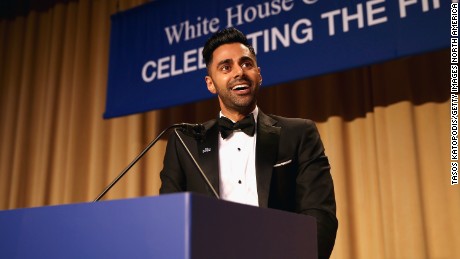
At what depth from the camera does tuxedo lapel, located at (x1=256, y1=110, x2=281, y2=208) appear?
144cm

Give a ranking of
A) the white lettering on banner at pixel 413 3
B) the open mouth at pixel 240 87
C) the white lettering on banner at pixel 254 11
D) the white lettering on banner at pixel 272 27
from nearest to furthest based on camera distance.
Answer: the open mouth at pixel 240 87 → the white lettering on banner at pixel 413 3 → the white lettering on banner at pixel 272 27 → the white lettering on banner at pixel 254 11

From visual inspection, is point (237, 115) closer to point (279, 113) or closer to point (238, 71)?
point (238, 71)

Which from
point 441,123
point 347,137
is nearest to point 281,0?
point 347,137

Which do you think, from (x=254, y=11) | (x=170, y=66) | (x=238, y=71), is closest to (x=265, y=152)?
(x=238, y=71)

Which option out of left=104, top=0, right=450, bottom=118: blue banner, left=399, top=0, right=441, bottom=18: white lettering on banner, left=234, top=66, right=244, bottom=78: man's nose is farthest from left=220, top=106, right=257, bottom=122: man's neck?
left=399, top=0, right=441, bottom=18: white lettering on banner

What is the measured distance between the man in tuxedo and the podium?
0.59 metres

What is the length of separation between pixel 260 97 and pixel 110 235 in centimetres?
191

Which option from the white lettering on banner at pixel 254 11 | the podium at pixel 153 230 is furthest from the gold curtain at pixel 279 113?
the podium at pixel 153 230

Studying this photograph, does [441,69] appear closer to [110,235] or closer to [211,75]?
[211,75]

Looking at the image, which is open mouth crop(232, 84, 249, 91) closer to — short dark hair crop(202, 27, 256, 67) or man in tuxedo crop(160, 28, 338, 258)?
man in tuxedo crop(160, 28, 338, 258)

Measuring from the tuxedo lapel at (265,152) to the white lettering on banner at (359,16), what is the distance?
642 millimetres

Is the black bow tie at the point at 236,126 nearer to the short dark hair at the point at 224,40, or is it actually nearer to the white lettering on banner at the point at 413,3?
the short dark hair at the point at 224,40

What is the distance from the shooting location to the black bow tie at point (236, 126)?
1600 mm

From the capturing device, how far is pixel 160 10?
105 inches
